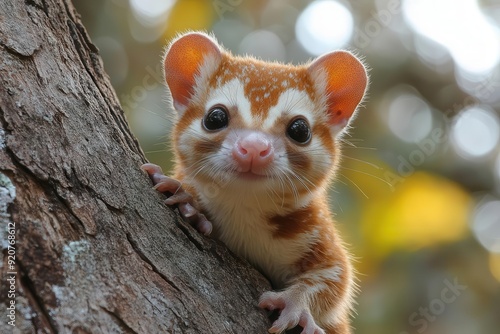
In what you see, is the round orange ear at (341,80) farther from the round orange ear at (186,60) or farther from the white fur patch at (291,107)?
the round orange ear at (186,60)

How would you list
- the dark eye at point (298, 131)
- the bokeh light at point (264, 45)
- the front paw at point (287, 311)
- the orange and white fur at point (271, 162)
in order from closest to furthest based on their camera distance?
the front paw at point (287, 311) < the orange and white fur at point (271, 162) < the dark eye at point (298, 131) < the bokeh light at point (264, 45)

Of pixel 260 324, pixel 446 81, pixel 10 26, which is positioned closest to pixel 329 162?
pixel 260 324

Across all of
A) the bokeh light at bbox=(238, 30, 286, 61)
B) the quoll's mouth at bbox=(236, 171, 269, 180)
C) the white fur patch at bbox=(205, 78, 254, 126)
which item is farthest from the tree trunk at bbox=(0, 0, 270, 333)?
the bokeh light at bbox=(238, 30, 286, 61)

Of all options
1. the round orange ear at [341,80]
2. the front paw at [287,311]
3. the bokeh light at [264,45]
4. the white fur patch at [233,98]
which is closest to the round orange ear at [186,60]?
the white fur patch at [233,98]

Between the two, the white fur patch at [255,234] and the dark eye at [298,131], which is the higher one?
the dark eye at [298,131]

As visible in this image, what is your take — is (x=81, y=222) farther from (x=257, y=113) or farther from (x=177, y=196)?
(x=257, y=113)

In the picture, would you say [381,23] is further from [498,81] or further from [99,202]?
[99,202]

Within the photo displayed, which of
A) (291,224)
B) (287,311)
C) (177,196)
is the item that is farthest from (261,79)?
(287,311)
